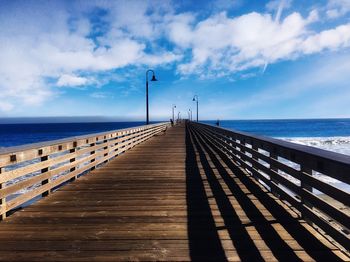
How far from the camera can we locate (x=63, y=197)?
5613mm

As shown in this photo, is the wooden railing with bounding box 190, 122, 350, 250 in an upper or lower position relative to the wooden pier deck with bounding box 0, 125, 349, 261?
upper

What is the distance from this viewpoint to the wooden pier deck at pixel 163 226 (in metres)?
3.29

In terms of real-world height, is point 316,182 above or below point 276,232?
above

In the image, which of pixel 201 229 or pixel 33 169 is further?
pixel 33 169

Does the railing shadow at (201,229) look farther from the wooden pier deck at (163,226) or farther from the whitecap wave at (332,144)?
the whitecap wave at (332,144)

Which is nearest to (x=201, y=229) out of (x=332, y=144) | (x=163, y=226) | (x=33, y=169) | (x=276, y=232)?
(x=163, y=226)

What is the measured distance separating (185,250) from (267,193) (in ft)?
9.48

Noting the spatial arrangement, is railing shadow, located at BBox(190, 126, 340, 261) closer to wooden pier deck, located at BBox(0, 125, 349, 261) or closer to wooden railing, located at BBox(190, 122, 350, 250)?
wooden pier deck, located at BBox(0, 125, 349, 261)

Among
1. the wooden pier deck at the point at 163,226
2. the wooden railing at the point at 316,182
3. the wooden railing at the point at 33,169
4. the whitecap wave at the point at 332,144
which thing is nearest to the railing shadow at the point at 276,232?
the wooden pier deck at the point at 163,226

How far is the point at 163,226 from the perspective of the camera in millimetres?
4098

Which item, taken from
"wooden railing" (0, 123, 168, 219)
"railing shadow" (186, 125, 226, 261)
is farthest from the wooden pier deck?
"wooden railing" (0, 123, 168, 219)

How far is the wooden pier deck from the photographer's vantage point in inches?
129

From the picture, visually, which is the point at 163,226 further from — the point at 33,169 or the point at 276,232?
the point at 33,169

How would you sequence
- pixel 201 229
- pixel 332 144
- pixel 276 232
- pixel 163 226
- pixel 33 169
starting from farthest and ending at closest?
pixel 332 144 < pixel 33 169 < pixel 163 226 < pixel 201 229 < pixel 276 232
